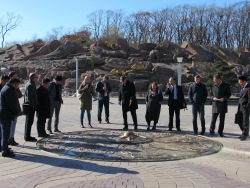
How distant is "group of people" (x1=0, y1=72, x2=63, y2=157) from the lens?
666 centimetres

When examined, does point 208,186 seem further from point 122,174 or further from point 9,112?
point 9,112

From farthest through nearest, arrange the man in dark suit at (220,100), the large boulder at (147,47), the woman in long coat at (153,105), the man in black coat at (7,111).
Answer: the large boulder at (147,47) → the woman in long coat at (153,105) → the man in dark suit at (220,100) → the man in black coat at (7,111)

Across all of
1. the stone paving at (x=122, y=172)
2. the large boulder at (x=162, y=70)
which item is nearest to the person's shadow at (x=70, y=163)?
the stone paving at (x=122, y=172)

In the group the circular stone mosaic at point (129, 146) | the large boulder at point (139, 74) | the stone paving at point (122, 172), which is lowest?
the stone paving at point (122, 172)

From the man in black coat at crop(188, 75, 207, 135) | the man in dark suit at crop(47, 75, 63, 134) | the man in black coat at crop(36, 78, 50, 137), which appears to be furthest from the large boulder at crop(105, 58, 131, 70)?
the man in black coat at crop(36, 78, 50, 137)

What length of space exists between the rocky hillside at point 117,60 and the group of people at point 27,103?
19039 millimetres

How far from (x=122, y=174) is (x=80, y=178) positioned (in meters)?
0.69

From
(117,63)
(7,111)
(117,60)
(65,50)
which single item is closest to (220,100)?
(7,111)

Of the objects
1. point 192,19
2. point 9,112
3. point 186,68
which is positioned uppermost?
point 192,19

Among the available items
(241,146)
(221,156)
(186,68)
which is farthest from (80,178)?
(186,68)

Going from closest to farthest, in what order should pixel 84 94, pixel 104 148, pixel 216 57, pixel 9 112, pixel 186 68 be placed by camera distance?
1. pixel 9 112
2. pixel 104 148
3. pixel 84 94
4. pixel 186 68
5. pixel 216 57

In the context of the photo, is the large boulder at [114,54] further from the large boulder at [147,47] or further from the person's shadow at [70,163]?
the person's shadow at [70,163]

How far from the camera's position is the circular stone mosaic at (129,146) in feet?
22.2

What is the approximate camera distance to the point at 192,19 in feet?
195
